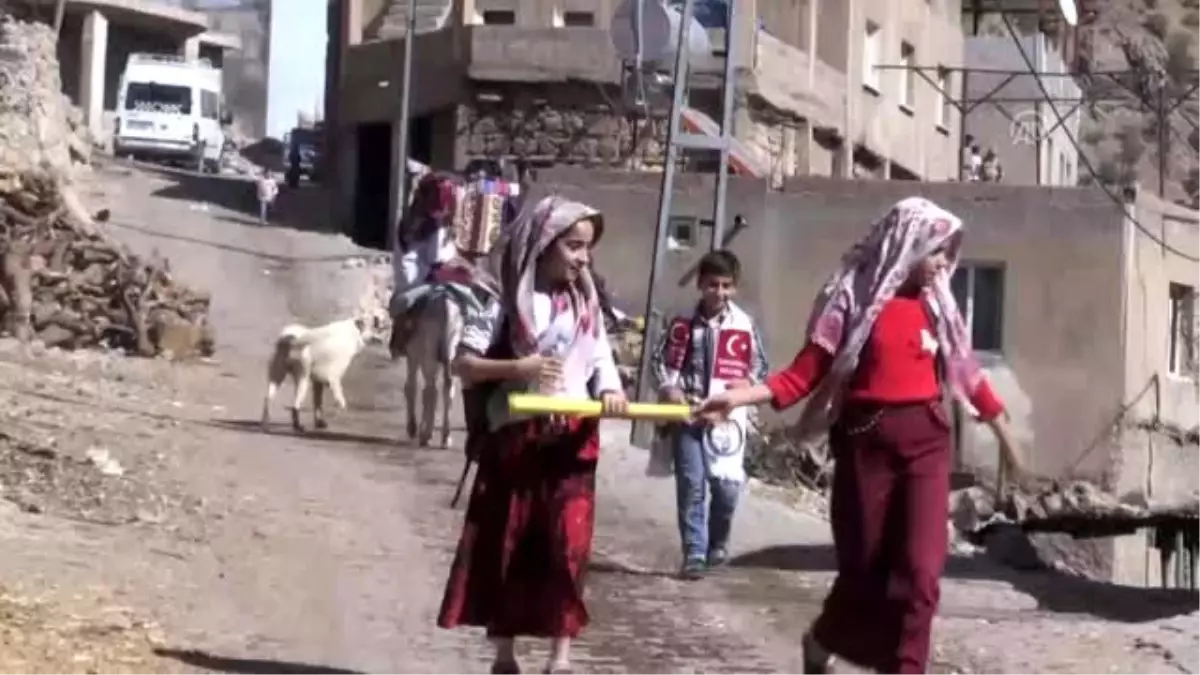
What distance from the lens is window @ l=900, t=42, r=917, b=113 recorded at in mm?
45031

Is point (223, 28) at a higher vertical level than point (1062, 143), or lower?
higher

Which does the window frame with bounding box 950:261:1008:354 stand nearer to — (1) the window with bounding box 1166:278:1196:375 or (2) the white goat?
(1) the window with bounding box 1166:278:1196:375

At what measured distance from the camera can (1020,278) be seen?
97.0 ft

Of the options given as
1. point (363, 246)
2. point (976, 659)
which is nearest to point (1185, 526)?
point (976, 659)

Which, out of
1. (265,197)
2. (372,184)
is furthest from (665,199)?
(372,184)

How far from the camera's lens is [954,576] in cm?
1335

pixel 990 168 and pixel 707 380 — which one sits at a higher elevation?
pixel 990 168

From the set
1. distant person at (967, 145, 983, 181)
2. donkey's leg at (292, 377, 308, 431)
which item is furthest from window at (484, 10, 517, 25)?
donkey's leg at (292, 377, 308, 431)

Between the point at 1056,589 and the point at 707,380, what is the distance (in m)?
3.34

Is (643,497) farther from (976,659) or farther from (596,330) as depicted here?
(596,330)

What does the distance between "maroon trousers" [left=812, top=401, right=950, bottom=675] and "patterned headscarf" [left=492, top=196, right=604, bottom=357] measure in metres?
0.96

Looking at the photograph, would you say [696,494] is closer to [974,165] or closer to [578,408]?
[578,408]

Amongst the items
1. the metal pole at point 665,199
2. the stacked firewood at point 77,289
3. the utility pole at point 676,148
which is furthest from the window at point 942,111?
the metal pole at point 665,199

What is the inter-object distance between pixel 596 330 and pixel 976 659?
2629 millimetres
